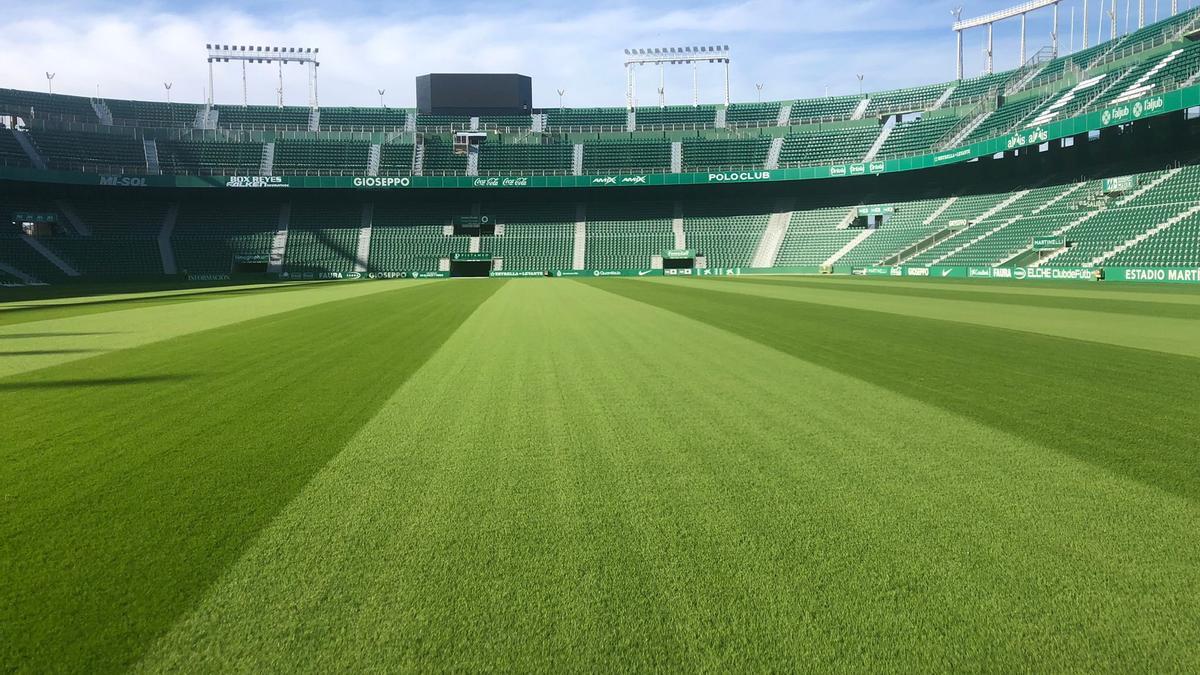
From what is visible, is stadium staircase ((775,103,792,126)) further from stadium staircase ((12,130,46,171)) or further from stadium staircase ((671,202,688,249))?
stadium staircase ((12,130,46,171))

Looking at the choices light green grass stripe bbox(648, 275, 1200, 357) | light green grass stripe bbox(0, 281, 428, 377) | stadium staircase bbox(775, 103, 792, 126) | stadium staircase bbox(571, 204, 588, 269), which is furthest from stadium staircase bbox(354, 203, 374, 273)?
light green grass stripe bbox(648, 275, 1200, 357)

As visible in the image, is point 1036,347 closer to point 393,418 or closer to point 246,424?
point 393,418

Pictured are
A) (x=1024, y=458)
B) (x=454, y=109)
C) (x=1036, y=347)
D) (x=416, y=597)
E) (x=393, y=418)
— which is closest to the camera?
(x=416, y=597)

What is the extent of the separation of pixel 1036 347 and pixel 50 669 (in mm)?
9795

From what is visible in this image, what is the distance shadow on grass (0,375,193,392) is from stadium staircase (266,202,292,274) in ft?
170

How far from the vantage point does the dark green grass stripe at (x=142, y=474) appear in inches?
87.7

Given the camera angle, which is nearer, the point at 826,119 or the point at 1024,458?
the point at 1024,458

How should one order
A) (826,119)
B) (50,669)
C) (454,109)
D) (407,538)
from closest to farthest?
(50,669), (407,538), (826,119), (454,109)

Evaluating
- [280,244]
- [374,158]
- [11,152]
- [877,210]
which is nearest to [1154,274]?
[877,210]

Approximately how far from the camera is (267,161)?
58625 millimetres

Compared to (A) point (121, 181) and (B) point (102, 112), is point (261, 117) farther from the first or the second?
(A) point (121, 181)

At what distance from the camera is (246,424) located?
4.91 meters

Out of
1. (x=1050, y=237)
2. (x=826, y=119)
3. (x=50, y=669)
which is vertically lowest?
(x=50, y=669)

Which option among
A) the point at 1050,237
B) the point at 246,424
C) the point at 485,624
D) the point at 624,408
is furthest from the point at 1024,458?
the point at 1050,237
